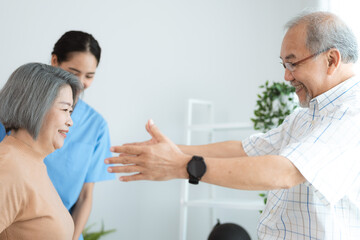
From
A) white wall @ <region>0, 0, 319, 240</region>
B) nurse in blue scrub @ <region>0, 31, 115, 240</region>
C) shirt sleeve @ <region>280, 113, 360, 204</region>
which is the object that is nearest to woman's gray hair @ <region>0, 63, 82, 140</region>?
nurse in blue scrub @ <region>0, 31, 115, 240</region>

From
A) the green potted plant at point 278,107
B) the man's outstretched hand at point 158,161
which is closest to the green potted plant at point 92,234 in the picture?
the green potted plant at point 278,107

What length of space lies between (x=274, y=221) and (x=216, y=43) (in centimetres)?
237

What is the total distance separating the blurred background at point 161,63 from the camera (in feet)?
9.00

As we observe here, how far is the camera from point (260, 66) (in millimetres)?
3664

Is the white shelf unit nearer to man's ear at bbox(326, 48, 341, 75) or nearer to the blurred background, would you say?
the blurred background

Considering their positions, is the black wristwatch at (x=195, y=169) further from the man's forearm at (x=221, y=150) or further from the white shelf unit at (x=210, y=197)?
the white shelf unit at (x=210, y=197)

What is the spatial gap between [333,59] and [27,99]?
1.03 meters

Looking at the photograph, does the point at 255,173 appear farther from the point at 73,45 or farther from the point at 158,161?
the point at 73,45

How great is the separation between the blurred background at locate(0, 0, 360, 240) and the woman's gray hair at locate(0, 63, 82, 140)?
49.1 inches

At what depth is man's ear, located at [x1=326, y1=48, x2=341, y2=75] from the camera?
4.66 feet

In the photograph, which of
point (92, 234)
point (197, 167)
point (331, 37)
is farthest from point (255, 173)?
point (92, 234)

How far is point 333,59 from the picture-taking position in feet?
4.70

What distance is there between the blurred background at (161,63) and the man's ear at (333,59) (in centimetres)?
165

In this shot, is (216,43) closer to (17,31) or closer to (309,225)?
(17,31)
